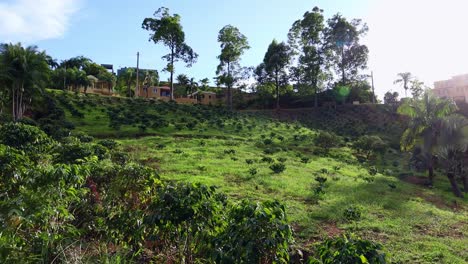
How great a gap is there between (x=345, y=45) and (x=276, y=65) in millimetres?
10313

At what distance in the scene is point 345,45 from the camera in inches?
1994

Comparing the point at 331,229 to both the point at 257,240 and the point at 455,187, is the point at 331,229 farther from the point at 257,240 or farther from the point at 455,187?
the point at 455,187

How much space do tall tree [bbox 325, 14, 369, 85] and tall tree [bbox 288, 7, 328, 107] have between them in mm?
1370

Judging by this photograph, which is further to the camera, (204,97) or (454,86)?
(204,97)

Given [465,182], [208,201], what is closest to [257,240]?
[208,201]

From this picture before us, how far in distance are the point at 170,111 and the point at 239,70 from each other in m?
13.1

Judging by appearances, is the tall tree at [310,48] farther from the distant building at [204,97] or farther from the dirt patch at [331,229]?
the dirt patch at [331,229]

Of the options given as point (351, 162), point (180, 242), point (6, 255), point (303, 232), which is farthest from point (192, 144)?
point (6, 255)

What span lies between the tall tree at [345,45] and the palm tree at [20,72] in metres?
34.5

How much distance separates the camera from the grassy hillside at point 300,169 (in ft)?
34.8

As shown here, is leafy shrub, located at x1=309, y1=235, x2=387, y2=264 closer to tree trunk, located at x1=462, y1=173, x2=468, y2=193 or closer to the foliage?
tree trunk, located at x1=462, y1=173, x2=468, y2=193

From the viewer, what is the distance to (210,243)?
5043 mm

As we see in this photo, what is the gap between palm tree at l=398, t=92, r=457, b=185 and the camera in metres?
20.3

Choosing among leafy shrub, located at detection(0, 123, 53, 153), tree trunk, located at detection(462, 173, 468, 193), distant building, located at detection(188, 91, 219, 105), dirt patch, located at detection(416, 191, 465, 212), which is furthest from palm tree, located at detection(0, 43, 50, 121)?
distant building, located at detection(188, 91, 219, 105)
